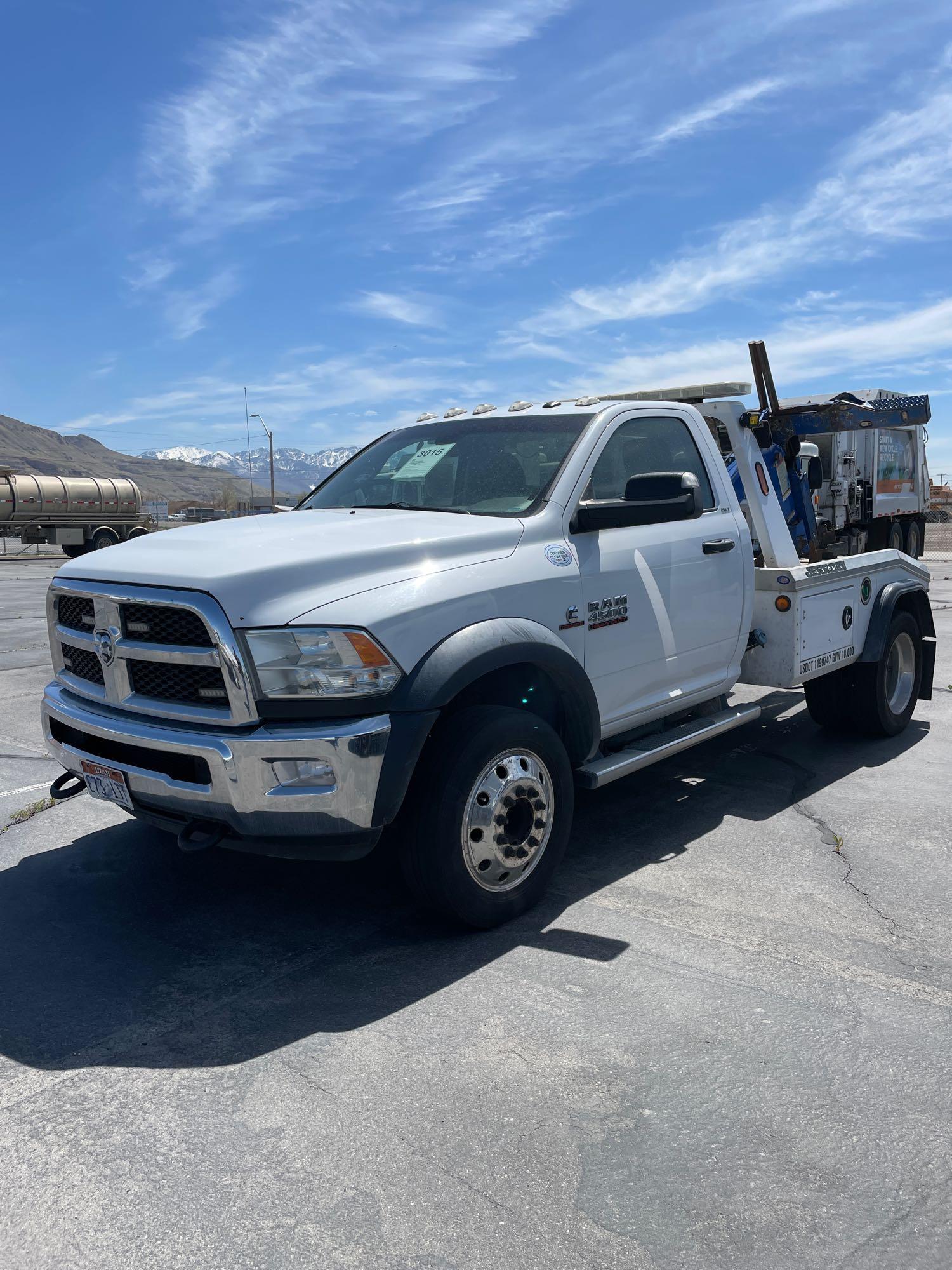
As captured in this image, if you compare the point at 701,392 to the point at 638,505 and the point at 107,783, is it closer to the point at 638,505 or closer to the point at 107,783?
the point at 638,505

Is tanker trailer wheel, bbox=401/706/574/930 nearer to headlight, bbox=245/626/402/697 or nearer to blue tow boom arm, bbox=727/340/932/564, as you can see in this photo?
headlight, bbox=245/626/402/697

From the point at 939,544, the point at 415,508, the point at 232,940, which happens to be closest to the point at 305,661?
the point at 232,940

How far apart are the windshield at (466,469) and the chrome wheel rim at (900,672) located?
3274 millimetres

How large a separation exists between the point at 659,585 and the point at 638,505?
0.57 meters

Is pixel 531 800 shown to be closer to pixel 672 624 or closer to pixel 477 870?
pixel 477 870

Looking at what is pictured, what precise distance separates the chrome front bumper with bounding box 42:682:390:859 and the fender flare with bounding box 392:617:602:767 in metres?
0.18

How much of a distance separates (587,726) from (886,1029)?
162cm

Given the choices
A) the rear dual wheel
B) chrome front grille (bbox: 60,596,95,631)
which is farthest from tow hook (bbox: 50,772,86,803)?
the rear dual wheel

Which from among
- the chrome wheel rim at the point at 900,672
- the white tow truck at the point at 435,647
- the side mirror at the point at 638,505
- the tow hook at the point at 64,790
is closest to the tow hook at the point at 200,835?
the white tow truck at the point at 435,647

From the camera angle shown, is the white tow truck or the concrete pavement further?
the white tow truck

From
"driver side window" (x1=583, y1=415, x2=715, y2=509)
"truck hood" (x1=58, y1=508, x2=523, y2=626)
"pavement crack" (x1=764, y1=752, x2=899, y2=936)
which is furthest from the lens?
"driver side window" (x1=583, y1=415, x2=715, y2=509)

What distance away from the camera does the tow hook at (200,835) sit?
11.7 feet

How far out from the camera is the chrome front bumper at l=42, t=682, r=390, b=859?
11.1 feet

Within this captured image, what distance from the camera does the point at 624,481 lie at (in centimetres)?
489
